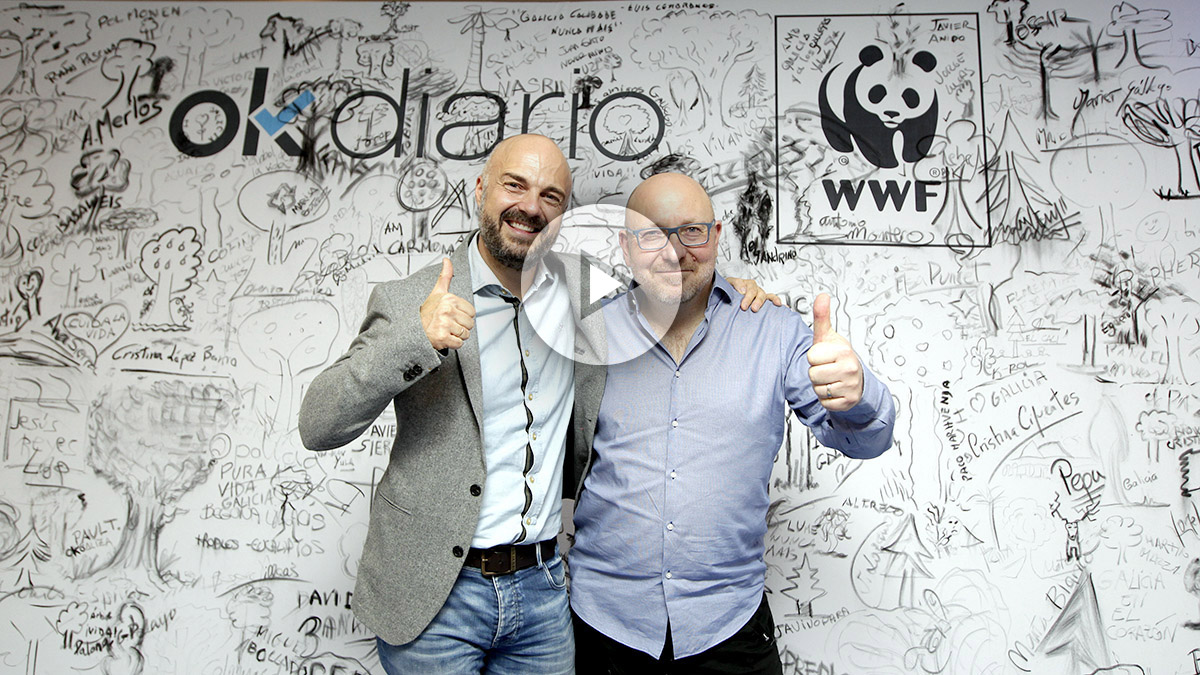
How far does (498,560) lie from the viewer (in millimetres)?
1451

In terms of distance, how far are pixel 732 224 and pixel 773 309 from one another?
1.91ft

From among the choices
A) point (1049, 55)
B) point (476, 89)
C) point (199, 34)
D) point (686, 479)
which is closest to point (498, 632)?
point (686, 479)

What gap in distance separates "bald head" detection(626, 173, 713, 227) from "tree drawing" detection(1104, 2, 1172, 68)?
161 centimetres

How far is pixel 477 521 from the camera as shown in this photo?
1410 mm

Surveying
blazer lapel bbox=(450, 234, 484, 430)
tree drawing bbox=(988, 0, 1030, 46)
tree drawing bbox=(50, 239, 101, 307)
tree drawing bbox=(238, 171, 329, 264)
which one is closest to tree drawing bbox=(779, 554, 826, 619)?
blazer lapel bbox=(450, 234, 484, 430)

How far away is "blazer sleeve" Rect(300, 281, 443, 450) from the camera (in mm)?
1277

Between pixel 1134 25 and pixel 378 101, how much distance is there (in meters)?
2.47

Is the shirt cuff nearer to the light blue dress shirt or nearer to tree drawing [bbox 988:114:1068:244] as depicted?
the light blue dress shirt

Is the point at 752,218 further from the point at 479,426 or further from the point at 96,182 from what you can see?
the point at 96,182

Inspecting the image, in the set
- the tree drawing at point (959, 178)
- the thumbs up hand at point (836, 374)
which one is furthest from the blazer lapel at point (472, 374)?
the tree drawing at point (959, 178)

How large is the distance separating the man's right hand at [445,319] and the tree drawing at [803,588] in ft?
4.51

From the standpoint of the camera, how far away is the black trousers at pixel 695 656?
1480 mm

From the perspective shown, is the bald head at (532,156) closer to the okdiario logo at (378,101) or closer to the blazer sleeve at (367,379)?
the blazer sleeve at (367,379)

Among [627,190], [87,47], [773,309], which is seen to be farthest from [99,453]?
[773,309]
